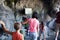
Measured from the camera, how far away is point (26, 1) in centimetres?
544

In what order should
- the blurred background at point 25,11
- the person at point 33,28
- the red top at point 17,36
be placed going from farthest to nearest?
the blurred background at point 25,11
the person at point 33,28
the red top at point 17,36

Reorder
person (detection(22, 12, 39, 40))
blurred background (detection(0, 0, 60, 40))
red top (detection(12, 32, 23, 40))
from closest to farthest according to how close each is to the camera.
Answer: red top (detection(12, 32, 23, 40)), person (detection(22, 12, 39, 40)), blurred background (detection(0, 0, 60, 40))

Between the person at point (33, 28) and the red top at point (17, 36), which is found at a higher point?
the red top at point (17, 36)

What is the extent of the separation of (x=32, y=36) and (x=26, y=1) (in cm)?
107

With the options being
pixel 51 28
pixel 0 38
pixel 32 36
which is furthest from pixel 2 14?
pixel 51 28

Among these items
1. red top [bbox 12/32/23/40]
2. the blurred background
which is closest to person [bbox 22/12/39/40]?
the blurred background

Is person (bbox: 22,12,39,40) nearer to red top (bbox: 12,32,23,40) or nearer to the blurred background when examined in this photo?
the blurred background

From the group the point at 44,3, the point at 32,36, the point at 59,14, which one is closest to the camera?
the point at 32,36

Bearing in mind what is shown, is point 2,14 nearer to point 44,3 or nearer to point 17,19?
point 17,19

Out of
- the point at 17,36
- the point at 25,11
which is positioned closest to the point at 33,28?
the point at 25,11

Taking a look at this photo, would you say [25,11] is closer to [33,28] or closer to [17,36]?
[33,28]

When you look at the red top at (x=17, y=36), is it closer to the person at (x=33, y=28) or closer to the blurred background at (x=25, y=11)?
the person at (x=33, y=28)

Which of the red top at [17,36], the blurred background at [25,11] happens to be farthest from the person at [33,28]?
the red top at [17,36]

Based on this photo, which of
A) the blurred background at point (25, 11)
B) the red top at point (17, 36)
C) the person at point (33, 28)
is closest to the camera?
the red top at point (17, 36)
